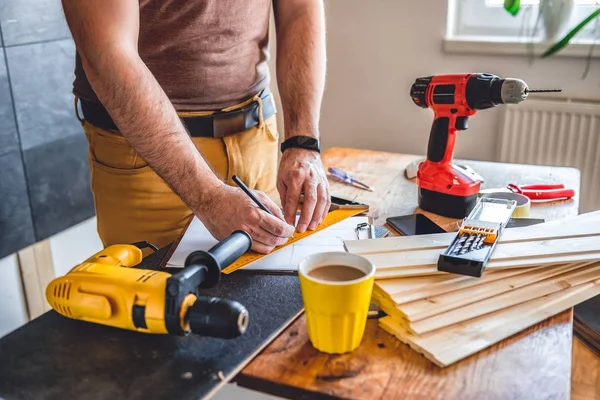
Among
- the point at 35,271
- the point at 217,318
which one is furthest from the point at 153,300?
the point at 35,271

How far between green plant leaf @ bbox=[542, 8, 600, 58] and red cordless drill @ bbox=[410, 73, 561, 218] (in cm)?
96

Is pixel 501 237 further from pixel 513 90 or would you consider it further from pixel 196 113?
pixel 196 113

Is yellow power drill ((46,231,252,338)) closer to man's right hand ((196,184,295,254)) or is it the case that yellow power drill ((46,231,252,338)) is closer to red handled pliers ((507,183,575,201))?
man's right hand ((196,184,295,254))

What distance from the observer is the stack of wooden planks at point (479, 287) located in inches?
29.7

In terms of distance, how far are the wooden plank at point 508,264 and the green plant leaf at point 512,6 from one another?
1456 millimetres

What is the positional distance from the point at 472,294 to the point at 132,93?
2.18 ft

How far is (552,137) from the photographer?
2156mm

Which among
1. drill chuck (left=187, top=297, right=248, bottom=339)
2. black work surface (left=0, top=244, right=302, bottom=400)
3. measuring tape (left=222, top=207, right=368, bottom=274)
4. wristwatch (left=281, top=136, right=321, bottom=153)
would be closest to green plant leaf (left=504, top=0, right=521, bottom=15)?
wristwatch (left=281, top=136, right=321, bottom=153)

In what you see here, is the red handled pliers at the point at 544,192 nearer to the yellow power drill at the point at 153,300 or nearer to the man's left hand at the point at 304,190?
the man's left hand at the point at 304,190

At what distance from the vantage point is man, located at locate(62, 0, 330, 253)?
41.1 inches

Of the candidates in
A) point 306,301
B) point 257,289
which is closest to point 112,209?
point 257,289

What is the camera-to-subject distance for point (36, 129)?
2.04 meters

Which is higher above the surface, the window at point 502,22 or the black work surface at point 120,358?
the window at point 502,22

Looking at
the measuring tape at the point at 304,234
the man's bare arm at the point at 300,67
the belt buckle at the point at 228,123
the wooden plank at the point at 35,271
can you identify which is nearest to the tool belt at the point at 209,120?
the belt buckle at the point at 228,123
